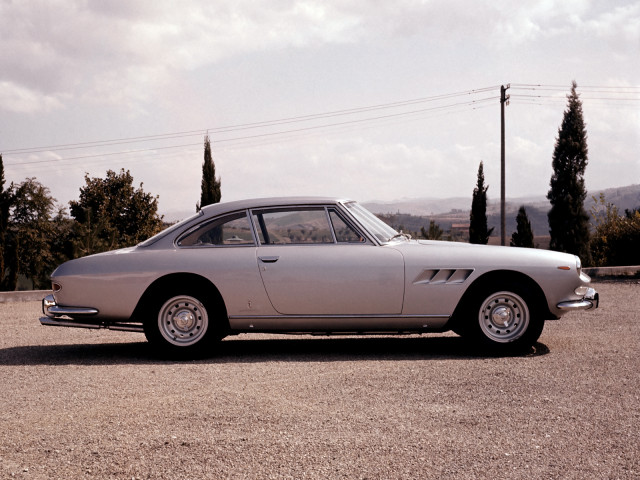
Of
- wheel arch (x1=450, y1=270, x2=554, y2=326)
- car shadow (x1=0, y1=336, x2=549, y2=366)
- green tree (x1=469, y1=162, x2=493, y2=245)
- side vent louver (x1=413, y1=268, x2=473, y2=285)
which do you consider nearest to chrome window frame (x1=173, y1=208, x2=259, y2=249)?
car shadow (x1=0, y1=336, x2=549, y2=366)

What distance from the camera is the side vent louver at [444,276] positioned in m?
7.00

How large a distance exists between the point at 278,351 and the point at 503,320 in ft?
7.92

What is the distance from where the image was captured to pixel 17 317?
12.1 m

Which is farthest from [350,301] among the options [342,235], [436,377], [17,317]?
[17,317]

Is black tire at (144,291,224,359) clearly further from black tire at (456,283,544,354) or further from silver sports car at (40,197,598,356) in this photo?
black tire at (456,283,544,354)

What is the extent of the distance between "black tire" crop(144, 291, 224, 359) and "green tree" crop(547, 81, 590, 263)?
36.6 metres

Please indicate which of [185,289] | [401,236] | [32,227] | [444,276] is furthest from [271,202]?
[32,227]

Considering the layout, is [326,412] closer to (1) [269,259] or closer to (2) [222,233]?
(1) [269,259]

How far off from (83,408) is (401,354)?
11.0 ft

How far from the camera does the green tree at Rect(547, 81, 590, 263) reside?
40875 mm

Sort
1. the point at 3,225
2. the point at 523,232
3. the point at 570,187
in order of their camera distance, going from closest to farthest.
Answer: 1. the point at 3,225
2. the point at 570,187
3. the point at 523,232

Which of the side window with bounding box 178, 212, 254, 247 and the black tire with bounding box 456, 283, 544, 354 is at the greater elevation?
the side window with bounding box 178, 212, 254, 247

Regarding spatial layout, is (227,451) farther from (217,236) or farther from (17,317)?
(17,317)

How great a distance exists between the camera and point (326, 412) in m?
4.75
